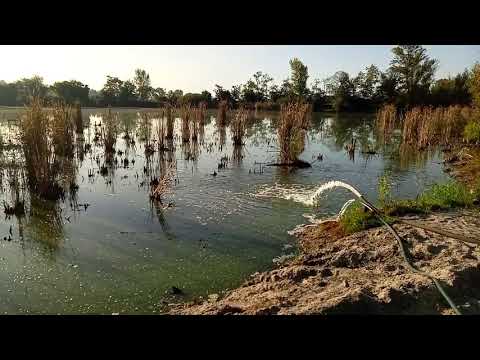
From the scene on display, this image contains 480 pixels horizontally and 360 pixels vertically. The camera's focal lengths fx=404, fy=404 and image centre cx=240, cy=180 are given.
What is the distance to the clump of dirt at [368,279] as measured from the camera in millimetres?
3514

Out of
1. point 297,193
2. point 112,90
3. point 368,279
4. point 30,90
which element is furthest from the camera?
point 112,90

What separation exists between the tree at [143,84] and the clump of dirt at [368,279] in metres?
61.1

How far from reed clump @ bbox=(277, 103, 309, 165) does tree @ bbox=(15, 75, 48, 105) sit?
6651 millimetres

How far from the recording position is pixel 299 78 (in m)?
52.4

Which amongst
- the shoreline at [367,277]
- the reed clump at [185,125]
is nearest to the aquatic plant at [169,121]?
the reed clump at [185,125]

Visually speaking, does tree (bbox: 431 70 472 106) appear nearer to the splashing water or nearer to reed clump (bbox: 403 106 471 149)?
reed clump (bbox: 403 106 471 149)

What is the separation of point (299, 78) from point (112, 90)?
25.1 metres

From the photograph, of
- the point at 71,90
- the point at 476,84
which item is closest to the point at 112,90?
the point at 71,90

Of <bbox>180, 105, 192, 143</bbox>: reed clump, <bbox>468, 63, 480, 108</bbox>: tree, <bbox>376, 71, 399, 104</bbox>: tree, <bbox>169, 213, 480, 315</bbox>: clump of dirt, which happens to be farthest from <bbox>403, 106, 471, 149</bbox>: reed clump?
<bbox>376, 71, 399, 104</bbox>: tree

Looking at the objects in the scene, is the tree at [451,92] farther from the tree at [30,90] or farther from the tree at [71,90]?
the tree at [71,90]

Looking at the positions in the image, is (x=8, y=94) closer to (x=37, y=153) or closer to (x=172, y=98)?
(x=172, y=98)

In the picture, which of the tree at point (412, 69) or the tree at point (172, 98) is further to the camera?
the tree at point (412, 69)
